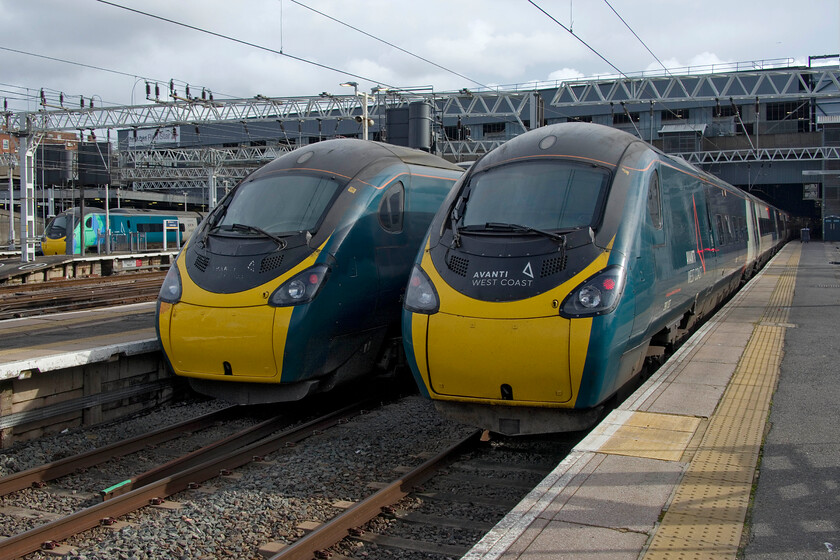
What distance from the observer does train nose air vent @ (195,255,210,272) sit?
814 centimetres

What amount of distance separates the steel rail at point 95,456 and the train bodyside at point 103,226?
2992cm

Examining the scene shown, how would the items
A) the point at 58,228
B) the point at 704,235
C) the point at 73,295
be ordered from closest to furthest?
the point at 704,235, the point at 73,295, the point at 58,228

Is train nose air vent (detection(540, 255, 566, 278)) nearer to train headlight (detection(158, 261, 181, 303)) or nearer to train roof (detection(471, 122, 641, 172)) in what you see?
train roof (detection(471, 122, 641, 172))

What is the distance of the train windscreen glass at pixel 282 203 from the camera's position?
830cm

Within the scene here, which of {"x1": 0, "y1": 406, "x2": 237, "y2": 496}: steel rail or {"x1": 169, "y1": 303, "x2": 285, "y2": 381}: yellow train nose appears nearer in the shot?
{"x1": 0, "y1": 406, "x2": 237, "y2": 496}: steel rail

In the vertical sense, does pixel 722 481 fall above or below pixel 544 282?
below

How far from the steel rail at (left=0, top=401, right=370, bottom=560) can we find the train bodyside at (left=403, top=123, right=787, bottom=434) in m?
1.80

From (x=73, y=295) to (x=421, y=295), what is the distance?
49.5ft

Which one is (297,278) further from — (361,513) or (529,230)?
(361,513)

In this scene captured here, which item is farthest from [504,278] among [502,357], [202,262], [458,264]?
[202,262]

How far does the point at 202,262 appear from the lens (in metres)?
8.21

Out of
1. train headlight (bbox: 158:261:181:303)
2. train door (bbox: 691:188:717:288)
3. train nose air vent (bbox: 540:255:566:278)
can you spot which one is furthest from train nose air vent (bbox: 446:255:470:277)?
train door (bbox: 691:188:717:288)

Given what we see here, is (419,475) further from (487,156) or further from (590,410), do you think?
(487,156)

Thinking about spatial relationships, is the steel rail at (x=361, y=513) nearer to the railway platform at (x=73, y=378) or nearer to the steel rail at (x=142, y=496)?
the steel rail at (x=142, y=496)
